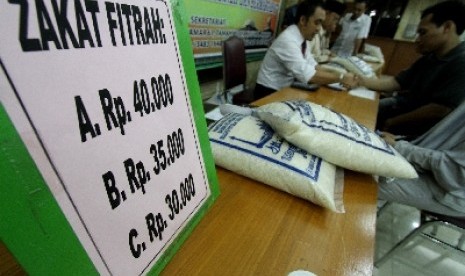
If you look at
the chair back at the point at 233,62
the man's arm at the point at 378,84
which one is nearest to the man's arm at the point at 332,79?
the man's arm at the point at 378,84

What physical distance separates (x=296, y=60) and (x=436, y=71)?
0.90 metres

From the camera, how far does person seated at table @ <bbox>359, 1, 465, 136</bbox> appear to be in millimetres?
1510

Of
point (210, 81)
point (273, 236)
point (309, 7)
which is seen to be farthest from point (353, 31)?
point (273, 236)

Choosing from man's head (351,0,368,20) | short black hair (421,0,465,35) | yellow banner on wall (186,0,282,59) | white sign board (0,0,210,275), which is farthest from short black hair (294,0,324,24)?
man's head (351,0,368,20)

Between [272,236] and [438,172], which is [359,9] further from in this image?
[272,236]

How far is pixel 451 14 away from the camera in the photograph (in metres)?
1.55

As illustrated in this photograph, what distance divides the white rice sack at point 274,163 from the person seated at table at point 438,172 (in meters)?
0.49

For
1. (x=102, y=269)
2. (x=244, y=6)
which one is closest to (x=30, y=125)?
(x=102, y=269)

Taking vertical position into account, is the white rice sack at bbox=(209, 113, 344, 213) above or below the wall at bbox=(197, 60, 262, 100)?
above

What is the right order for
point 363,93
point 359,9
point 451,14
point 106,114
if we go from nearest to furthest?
1. point 106,114
2. point 451,14
3. point 363,93
4. point 359,9

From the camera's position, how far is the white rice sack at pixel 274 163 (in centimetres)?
57

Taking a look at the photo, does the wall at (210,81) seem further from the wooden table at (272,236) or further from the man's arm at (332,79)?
the wooden table at (272,236)

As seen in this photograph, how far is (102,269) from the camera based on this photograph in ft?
0.95

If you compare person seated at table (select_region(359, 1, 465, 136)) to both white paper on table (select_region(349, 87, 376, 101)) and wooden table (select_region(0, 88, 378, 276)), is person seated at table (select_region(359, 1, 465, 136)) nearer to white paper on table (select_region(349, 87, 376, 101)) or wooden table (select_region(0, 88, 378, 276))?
white paper on table (select_region(349, 87, 376, 101))
